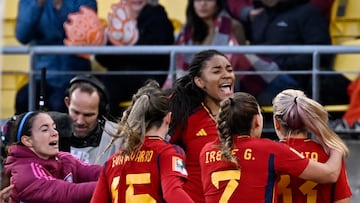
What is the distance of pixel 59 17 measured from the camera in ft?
31.8

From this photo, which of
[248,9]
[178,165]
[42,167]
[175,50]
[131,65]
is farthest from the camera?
[248,9]

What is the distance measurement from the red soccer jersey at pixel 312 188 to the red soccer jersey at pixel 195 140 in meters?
0.67

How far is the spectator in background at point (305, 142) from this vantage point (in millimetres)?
6461

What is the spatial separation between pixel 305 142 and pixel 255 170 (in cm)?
43

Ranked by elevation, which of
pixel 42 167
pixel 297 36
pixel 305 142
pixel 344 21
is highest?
pixel 344 21

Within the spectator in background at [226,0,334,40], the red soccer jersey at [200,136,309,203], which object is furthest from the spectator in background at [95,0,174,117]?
the red soccer jersey at [200,136,309,203]

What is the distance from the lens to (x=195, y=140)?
279 inches

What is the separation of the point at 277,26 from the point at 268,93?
69cm

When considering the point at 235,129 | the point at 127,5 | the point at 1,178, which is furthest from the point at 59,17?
the point at 235,129

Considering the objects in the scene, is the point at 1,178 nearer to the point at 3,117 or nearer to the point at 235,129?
the point at 235,129

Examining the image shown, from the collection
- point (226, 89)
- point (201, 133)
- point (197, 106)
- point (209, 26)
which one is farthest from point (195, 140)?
point (209, 26)

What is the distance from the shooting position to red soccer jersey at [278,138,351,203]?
6.46 meters

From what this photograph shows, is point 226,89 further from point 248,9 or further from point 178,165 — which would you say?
point 248,9

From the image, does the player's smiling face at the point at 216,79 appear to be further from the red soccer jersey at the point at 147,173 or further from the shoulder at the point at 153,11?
the shoulder at the point at 153,11
